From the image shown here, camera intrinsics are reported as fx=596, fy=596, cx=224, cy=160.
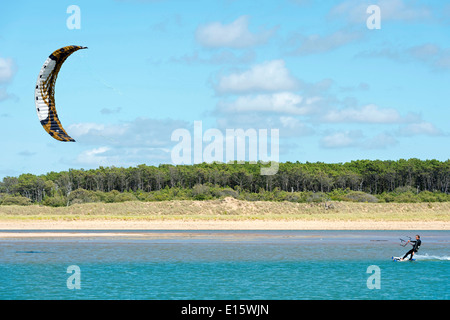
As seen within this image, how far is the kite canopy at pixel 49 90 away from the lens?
3094 centimetres

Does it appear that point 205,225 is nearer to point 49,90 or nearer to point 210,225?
point 210,225

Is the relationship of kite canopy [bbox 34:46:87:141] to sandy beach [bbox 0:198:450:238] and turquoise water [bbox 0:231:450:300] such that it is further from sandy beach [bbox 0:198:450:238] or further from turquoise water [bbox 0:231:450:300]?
sandy beach [bbox 0:198:450:238]

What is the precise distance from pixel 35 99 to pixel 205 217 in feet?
136

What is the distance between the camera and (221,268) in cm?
3319

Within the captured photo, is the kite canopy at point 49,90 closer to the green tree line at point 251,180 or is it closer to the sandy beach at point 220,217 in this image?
the sandy beach at point 220,217

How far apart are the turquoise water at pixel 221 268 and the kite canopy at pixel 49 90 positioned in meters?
7.88

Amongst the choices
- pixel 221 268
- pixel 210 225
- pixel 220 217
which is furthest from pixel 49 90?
pixel 220 217

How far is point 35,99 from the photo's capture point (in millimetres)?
31516

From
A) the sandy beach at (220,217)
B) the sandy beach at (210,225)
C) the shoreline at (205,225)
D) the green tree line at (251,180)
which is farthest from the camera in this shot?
the green tree line at (251,180)

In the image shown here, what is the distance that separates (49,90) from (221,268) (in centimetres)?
1348

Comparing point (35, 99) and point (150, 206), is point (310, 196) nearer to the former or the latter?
point (150, 206)

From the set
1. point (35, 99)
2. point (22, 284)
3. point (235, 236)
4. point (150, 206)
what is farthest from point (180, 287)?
point (150, 206)

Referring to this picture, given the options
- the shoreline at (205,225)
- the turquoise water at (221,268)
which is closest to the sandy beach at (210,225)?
the shoreline at (205,225)
